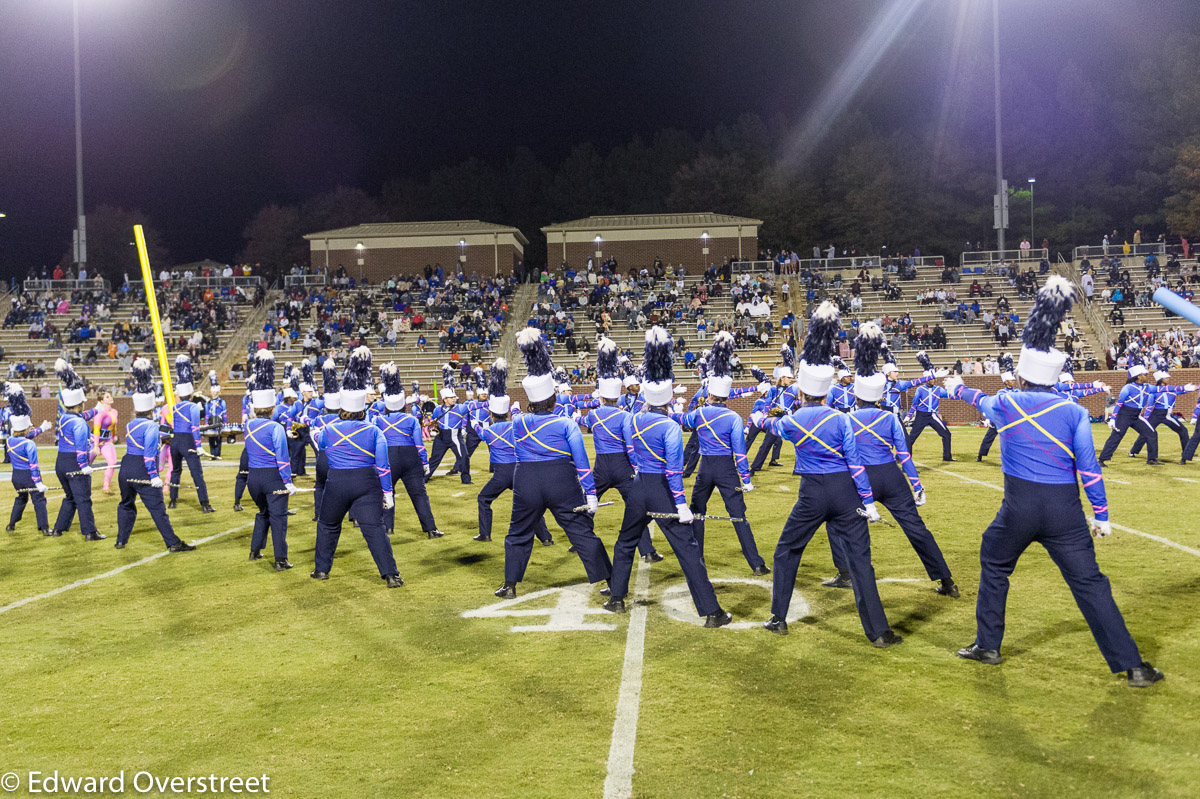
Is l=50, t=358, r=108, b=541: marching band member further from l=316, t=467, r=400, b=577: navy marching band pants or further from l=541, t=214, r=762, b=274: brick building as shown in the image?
l=541, t=214, r=762, b=274: brick building

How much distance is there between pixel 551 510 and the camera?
26.1 feet

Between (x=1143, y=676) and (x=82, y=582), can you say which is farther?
(x=82, y=582)

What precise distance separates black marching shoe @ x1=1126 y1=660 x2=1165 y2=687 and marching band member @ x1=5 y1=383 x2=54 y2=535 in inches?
492

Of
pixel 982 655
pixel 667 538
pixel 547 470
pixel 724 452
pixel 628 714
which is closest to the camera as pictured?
pixel 628 714

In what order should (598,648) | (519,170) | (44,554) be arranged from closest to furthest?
(598,648) → (44,554) → (519,170)

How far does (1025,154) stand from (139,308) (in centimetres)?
5245

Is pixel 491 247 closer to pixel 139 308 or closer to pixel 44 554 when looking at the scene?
pixel 139 308

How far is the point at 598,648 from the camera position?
6742 millimetres

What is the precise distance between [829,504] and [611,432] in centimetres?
254

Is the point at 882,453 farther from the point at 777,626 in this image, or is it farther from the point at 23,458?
the point at 23,458

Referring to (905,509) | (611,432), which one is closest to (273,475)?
(611,432)

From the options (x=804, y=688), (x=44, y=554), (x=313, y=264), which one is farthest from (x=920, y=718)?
(x=313, y=264)

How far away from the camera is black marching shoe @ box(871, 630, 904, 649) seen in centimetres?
654

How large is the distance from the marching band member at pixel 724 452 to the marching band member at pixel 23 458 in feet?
29.1
